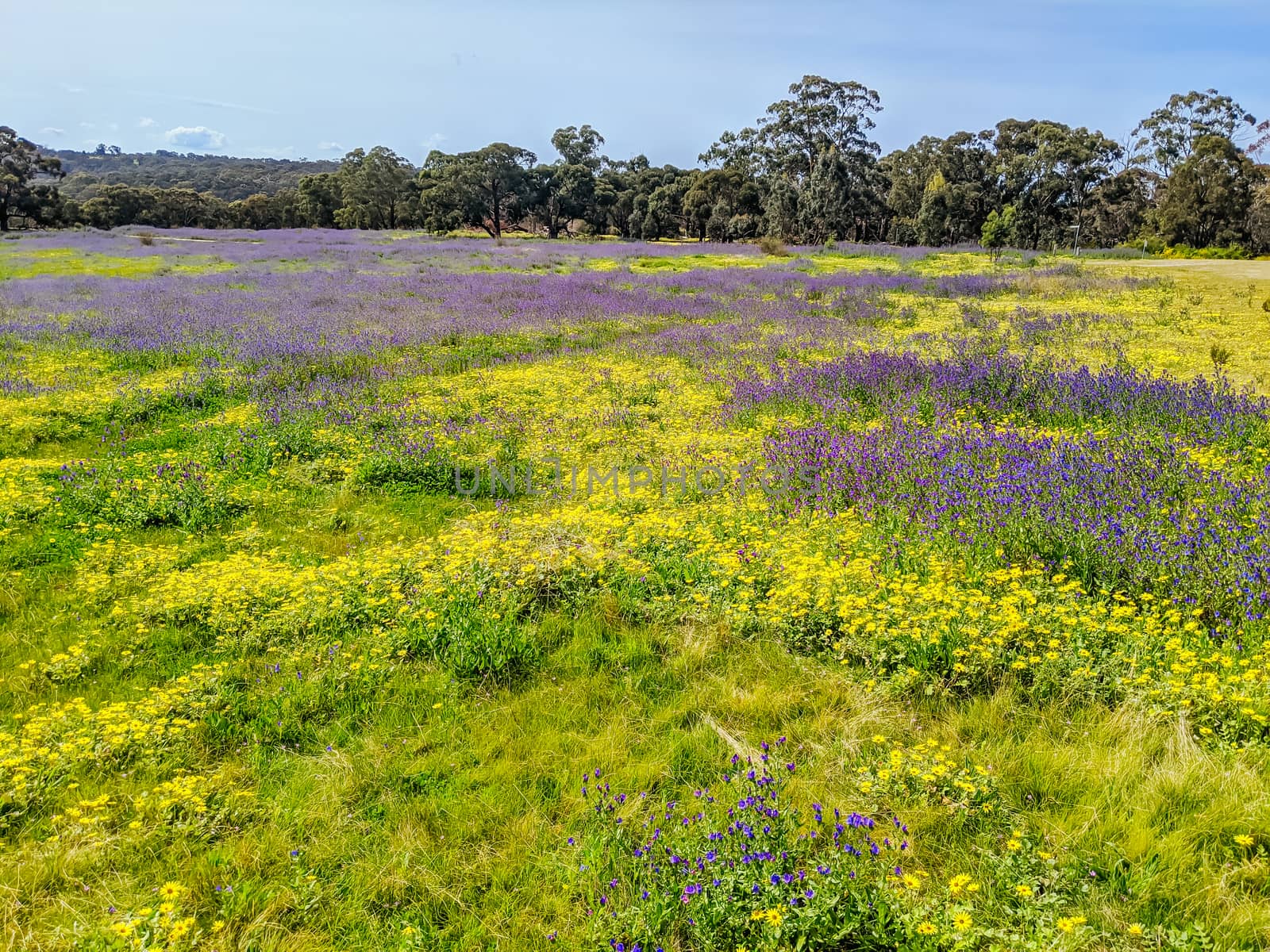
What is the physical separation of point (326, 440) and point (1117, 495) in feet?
32.7

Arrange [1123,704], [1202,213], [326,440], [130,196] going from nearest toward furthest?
[1123,704]
[326,440]
[1202,213]
[130,196]

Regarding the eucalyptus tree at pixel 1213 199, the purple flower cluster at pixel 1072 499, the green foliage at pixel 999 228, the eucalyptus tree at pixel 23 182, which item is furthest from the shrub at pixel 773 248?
the eucalyptus tree at pixel 23 182

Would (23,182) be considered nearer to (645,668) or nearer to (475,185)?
(475,185)

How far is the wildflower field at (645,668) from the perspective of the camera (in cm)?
298

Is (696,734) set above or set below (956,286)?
below

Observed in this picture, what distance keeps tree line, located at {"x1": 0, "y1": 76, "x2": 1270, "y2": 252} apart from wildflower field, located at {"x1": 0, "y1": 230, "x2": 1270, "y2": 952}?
56515 millimetres

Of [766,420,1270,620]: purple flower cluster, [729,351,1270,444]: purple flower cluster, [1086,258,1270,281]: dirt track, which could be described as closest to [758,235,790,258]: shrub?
[1086,258,1270,281]: dirt track

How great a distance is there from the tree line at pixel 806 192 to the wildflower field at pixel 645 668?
56515mm

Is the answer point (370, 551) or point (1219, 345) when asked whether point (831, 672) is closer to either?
point (370, 551)

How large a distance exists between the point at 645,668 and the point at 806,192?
210 ft

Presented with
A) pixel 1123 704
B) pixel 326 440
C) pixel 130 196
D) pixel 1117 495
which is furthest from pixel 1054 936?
pixel 130 196

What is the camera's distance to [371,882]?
124 inches

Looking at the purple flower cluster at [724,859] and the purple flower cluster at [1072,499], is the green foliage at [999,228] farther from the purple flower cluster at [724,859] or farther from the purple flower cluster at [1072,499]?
the purple flower cluster at [724,859]

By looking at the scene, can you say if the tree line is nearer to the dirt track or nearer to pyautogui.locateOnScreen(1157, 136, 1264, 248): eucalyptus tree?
pyautogui.locateOnScreen(1157, 136, 1264, 248): eucalyptus tree
